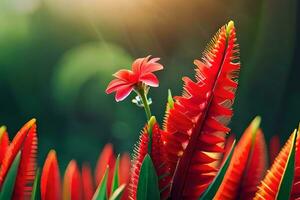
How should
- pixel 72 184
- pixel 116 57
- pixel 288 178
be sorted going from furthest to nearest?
pixel 116 57 → pixel 72 184 → pixel 288 178

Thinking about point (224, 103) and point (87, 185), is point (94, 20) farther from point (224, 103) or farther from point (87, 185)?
point (224, 103)

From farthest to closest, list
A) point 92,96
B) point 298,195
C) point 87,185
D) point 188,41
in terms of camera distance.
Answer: point 92,96 → point 188,41 → point 87,185 → point 298,195

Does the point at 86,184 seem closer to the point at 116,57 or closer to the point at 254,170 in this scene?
the point at 254,170

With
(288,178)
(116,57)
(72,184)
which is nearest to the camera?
(288,178)

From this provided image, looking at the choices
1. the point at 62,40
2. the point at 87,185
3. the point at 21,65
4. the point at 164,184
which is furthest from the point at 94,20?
the point at 164,184

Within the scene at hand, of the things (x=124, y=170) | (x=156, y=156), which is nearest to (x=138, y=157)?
(x=156, y=156)

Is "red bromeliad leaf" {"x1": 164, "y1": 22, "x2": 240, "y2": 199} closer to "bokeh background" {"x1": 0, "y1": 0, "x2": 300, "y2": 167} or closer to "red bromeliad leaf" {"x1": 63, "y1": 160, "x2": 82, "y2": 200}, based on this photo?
"red bromeliad leaf" {"x1": 63, "y1": 160, "x2": 82, "y2": 200}

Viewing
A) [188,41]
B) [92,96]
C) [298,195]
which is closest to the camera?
[298,195]
